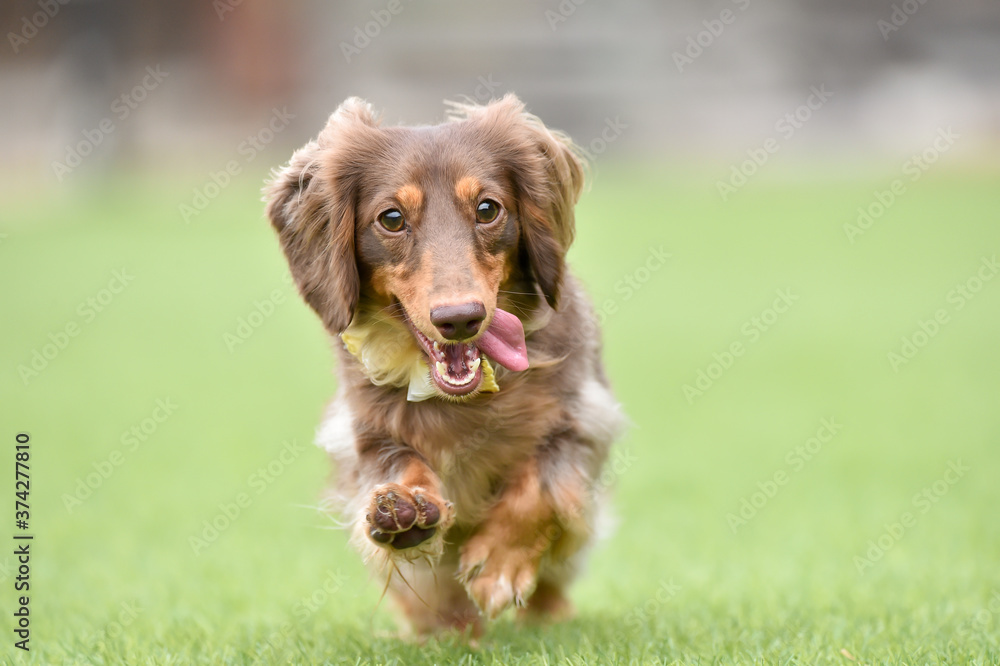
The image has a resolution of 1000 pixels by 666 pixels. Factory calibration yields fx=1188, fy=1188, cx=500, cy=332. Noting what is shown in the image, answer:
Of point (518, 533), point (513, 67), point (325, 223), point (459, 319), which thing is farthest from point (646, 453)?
point (513, 67)

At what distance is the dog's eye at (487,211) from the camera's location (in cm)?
423

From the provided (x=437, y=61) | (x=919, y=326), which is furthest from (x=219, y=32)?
(x=919, y=326)

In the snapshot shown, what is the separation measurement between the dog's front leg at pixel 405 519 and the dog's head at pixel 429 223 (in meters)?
0.37

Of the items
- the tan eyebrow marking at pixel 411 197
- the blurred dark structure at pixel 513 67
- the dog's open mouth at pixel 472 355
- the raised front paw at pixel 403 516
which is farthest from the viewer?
Answer: the blurred dark structure at pixel 513 67

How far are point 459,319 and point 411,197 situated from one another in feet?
1.98

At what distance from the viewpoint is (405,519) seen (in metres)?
3.94

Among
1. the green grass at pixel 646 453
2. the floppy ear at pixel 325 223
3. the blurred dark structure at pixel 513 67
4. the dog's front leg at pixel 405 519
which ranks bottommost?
the blurred dark structure at pixel 513 67

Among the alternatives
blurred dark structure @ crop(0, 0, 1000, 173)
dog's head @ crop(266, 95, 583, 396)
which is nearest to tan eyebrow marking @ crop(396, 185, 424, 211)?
dog's head @ crop(266, 95, 583, 396)

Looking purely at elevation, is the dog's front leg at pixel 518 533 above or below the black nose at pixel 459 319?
below

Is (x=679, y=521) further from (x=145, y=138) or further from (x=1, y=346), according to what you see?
(x=145, y=138)

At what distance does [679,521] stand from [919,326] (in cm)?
686

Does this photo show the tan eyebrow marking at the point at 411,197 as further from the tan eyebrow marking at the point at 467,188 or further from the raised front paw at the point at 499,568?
the raised front paw at the point at 499,568

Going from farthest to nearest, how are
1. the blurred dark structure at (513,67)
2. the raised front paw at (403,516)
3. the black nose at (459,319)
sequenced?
1. the blurred dark structure at (513,67)
2. the raised front paw at (403,516)
3. the black nose at (459,319)

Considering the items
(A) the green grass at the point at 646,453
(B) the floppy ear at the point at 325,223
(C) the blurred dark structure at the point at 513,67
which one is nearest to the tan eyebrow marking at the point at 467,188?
(B) the floppy ear at the point at 325,223
